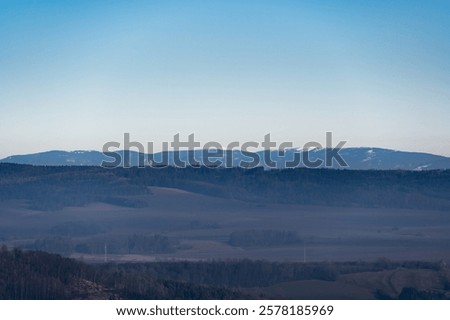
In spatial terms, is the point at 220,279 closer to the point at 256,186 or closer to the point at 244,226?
the point at 244,226

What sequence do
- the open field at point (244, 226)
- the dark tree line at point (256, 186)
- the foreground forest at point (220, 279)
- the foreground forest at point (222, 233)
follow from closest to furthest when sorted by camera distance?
the foreground forest at point (220, 279) → the foreground forest at point (222, 233) → the open field at point (244, 226) → the dark tree line at point (256, 186)

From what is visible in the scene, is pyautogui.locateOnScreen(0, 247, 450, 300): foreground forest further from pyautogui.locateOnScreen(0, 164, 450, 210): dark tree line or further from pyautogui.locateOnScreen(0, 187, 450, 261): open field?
pyautogui.locateOnScreen(0, 164, 450, 210): dark tree line

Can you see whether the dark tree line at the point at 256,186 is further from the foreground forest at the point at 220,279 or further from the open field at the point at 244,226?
the foreground forest at the point at 220,279

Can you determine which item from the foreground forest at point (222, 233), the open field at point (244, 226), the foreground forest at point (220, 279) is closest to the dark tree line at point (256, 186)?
the foreground forest at point (222, 233)

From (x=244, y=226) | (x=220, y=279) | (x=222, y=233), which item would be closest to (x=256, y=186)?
(x=244, y=226)

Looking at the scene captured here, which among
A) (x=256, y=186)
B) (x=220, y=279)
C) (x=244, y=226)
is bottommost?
(x=220, y=279)

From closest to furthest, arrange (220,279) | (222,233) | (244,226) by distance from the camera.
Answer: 1. (220,279)
2. (222,233)
3. (244,226)

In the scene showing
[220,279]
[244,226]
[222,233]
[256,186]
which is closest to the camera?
[220,279]
